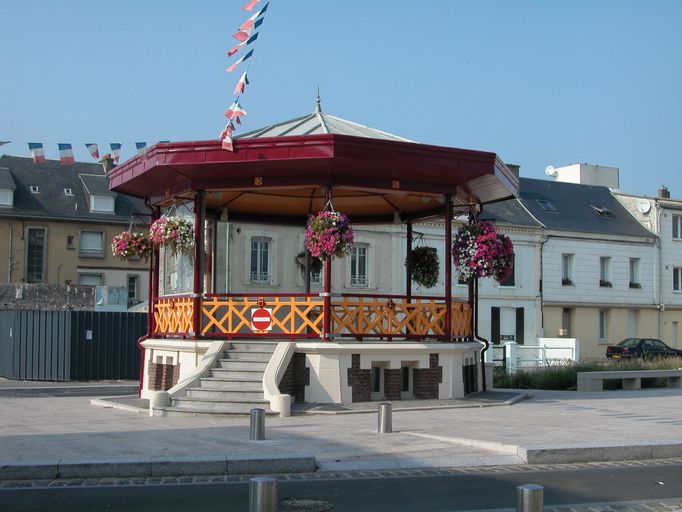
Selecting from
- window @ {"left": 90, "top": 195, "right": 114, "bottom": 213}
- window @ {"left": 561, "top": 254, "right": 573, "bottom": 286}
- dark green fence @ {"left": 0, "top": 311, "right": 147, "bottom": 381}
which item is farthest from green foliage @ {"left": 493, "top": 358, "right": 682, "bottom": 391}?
window @ {"left": 90, "top": 195, "right": 114, "bottom": 213}

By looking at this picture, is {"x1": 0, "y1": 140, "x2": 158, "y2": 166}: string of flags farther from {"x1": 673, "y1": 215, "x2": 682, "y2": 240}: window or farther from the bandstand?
{"x1": 673, "y1": 215, "x2": 682, "y2": 240}: window

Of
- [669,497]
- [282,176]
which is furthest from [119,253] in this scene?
[669,497]

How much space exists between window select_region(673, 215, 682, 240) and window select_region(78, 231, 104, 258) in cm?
3090

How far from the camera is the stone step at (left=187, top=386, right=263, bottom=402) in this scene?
15.3 metres

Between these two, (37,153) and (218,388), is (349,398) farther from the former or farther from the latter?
(37,153)

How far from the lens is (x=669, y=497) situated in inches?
354

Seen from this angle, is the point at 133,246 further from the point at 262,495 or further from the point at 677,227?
the point at 677,227

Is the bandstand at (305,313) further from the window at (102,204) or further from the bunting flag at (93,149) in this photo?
the window at (102,204)

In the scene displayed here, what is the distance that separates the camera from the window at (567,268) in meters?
46.9

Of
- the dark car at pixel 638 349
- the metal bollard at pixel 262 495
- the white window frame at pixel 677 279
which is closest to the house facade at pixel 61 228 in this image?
the dark car at pixel 638 349

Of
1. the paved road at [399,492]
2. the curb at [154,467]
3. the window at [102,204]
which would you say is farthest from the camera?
the window at [102,204]

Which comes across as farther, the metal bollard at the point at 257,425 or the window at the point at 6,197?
the window at the point at 6,197

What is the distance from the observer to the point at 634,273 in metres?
49.4

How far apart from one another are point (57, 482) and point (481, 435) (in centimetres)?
564
